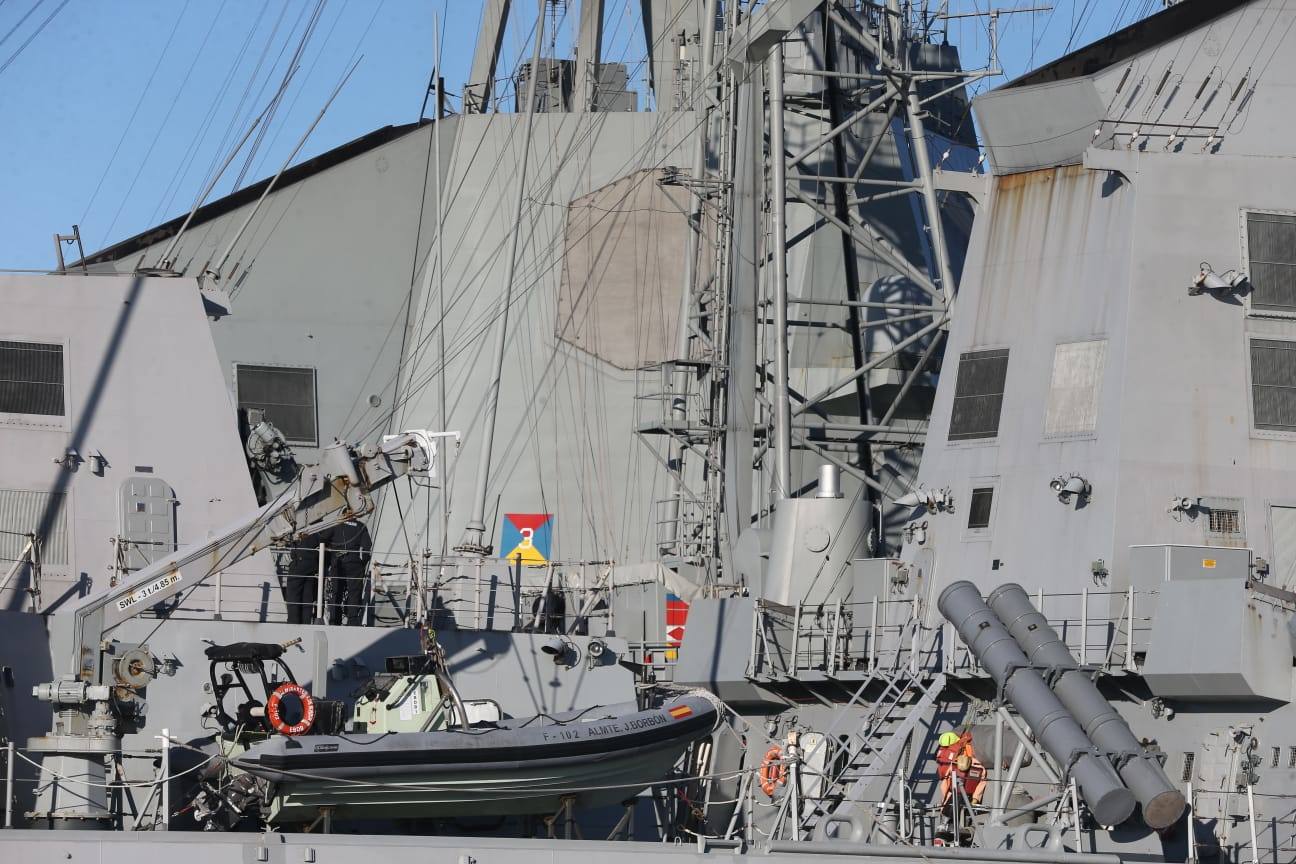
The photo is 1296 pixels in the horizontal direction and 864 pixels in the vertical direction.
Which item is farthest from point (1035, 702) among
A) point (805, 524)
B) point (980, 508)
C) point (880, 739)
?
point (805, 524)

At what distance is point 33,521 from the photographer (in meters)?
18.5

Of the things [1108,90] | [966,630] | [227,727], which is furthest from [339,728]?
[1108,90]

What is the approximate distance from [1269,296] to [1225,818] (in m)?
6.12

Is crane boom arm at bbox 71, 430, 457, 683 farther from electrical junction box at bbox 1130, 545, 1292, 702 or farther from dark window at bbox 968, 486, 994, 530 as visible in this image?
electrical junction box at bbox 1130, 545, 1292, 702

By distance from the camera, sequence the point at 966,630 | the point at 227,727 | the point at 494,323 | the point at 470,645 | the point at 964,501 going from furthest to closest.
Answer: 1. the point at 494,323
2. the point at 964,501
3. the point at 470,645
4. the point at 966,630
5. the point at 227,727

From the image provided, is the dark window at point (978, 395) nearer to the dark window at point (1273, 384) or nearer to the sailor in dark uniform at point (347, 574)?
the dark window at point (1273, 384)

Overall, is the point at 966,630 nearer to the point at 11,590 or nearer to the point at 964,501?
the point at 964,501

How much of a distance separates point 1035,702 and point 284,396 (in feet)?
43.3

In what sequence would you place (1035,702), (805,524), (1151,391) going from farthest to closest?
(805,524) → (1151,391) → (1035,702)

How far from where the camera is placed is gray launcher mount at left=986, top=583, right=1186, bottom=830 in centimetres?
1557

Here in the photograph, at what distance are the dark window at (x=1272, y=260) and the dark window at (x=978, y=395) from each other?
2.87 metres

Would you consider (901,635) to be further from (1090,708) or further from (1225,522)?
(1225,522)

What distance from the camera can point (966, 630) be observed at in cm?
1762

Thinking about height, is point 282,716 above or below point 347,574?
below
